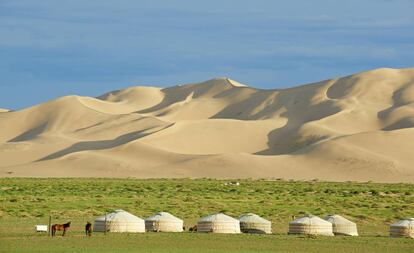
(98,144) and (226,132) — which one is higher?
(226,132)

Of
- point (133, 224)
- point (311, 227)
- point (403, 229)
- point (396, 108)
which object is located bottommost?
point (403, 229)

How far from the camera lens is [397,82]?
152 m

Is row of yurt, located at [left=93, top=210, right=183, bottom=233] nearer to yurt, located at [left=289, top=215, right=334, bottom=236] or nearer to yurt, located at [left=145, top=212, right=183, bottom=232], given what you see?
yurt, located at [left=145, top=212, right=183, bottom=232]

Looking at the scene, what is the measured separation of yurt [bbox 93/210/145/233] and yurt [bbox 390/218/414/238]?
27.2 ft

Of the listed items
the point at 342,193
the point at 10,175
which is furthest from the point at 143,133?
the point at 342,193

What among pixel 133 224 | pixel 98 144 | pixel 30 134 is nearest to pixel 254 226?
pixel 133 224

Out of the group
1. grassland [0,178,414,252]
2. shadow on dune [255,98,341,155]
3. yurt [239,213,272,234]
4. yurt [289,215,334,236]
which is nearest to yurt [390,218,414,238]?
grassland [0,178,414,252]

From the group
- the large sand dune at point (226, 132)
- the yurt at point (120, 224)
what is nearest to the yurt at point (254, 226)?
the yurt at point (120, 224)

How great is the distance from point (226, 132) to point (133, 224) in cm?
9883

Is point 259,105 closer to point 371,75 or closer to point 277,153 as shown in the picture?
point 371,75

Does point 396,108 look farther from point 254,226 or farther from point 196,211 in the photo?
point 254,226

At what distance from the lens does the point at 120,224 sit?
37719 mm

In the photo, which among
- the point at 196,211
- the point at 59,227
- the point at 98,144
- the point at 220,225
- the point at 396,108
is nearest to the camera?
the point at 59,227

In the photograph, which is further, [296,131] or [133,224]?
[296,131]
